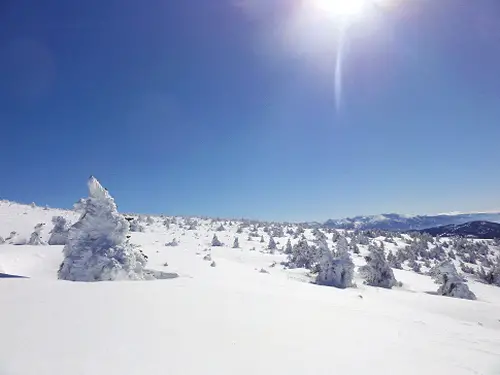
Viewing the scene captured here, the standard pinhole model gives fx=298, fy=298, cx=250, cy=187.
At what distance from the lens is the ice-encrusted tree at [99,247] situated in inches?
352

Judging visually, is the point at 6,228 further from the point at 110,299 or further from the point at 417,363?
the point at 417,363

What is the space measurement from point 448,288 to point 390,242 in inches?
1280

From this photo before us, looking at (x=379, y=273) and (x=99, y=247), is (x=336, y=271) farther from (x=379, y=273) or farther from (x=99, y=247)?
(x=99, y=247)

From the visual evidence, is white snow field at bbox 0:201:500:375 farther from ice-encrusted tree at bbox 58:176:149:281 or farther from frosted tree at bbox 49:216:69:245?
frosted tree at bbox 49:216:69:245

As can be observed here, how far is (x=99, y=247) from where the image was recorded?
31.2 ft

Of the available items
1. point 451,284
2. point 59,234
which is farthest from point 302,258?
point 59,234

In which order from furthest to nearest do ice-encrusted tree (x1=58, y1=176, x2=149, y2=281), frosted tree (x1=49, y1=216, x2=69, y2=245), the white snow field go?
frosted tree (x1=49, y1=216, x2=69, y2=245) → ice-encrusted tree (x1=58, y1=176, x2=149, y2=281) → the white snow field

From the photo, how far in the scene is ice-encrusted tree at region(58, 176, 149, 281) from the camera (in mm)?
8953

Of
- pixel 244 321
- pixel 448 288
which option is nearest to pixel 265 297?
pixel 244 321

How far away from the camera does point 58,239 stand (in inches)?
735

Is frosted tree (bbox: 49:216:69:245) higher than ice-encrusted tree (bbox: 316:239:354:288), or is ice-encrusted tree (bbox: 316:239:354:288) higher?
frosted tree (bbox: 49:216:69:245)

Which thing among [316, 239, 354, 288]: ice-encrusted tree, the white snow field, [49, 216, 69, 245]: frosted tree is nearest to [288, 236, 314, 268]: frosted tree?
[316, 239, 354, 288]: ice-encrusted tree

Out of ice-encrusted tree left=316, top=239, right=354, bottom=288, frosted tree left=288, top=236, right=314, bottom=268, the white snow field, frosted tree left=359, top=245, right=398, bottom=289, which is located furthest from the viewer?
frosted tree left=288, top=236, right=314, bottom=268

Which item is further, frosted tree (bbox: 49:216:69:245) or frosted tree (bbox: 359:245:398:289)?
frosted tree (bbox: 49:216:69:245)
